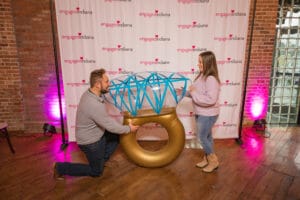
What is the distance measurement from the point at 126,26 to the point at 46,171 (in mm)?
2088

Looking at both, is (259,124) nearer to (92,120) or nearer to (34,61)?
(92,120)

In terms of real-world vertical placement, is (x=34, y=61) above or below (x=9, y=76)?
above

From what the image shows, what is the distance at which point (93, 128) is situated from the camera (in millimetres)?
2574

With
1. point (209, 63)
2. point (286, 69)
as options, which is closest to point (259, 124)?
point (286, 69)

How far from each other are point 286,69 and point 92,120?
137 inches

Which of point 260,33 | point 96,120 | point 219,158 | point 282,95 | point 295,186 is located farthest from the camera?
point 282,95

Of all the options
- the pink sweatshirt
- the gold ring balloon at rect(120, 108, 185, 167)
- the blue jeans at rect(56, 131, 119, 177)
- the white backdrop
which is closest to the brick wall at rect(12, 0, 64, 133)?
the white backdrop

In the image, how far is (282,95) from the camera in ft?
14.5

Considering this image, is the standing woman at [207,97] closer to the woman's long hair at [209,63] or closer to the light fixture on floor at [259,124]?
the woman's long hair at [209,63]

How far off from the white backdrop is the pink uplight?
0.79m

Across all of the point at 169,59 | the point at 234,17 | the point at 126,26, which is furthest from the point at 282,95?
the point at 126,26

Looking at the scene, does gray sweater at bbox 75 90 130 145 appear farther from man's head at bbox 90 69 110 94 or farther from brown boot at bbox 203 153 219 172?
brown boot at bbox 203 153 219 172

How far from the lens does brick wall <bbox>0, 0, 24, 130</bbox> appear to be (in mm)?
3656

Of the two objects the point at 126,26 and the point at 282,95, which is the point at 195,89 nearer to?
the point at 126,26
